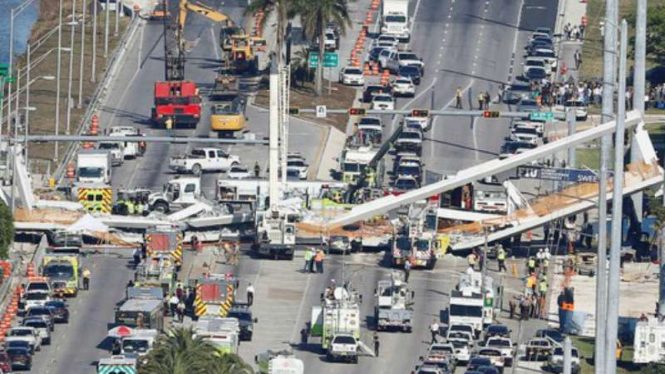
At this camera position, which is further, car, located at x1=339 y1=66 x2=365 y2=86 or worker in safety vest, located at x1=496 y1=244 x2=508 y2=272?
car, located at x1=339 y1=66 x2=365 y2=86

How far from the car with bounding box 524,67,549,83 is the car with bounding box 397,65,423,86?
7760 millimetres

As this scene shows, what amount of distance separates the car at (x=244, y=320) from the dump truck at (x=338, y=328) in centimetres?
280

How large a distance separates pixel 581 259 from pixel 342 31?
151ft

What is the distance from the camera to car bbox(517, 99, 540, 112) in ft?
584

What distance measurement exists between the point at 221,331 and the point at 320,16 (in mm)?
68252

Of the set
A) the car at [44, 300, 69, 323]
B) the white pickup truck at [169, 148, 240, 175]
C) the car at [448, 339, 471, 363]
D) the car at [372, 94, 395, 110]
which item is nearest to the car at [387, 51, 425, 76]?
the car at [372, 94, 395, 110]

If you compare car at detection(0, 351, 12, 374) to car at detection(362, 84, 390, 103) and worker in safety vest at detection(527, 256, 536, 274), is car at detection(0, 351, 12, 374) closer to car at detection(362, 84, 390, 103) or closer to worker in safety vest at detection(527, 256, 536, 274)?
worker in safety vest at detection(527, 256, 536, 274)

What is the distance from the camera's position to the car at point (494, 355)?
117062mm

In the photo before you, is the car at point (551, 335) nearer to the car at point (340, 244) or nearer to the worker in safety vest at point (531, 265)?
the worker in safety vest at point (531, 265)

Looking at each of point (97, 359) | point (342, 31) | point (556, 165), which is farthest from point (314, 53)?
point (97, 359)

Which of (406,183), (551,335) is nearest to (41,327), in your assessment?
(551,335)

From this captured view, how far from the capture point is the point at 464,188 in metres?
152

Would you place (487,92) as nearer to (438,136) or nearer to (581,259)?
(438,136)

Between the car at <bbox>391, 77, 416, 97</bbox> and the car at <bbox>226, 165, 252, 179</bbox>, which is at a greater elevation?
the car at <bbox>391, 77, 416, 97</bbox>
